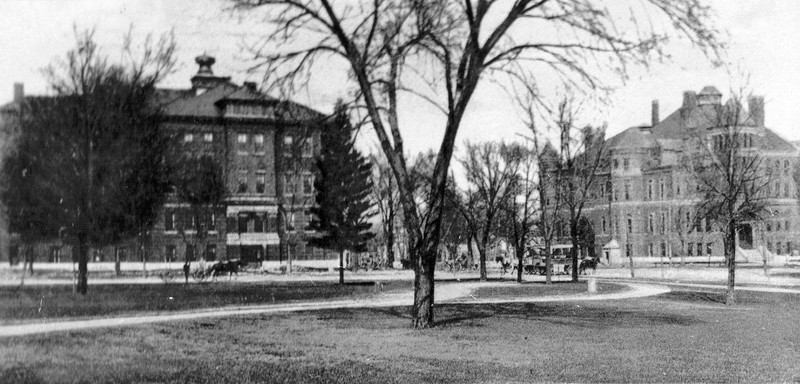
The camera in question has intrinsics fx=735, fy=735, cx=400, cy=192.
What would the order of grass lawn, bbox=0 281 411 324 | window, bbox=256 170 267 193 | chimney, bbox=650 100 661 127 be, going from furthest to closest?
chimney, bbox=650 100 661 127 → window, bbox=256 170 267 193 → grass lawn, bbox=0 281 411 324

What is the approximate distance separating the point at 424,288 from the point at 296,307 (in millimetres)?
5757

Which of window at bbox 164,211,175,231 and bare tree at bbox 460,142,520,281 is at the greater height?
bare tree at bbox 460,142,520,281

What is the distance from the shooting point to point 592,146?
1417 inches

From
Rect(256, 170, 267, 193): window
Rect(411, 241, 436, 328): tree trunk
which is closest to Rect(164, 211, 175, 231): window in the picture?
Rect(411, 241, 436, 328): tree trunk

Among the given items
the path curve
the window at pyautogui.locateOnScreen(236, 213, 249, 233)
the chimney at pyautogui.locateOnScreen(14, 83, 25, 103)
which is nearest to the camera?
the chimney at pyautogui.locateOnScreen(14, 83, 25, 103)

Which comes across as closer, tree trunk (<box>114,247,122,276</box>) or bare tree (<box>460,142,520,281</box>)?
tree trunk (<box>114,247,122,276</box>)

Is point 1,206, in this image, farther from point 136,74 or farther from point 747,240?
point 747,240

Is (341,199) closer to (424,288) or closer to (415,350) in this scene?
(424,288)

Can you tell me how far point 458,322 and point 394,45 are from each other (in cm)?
618

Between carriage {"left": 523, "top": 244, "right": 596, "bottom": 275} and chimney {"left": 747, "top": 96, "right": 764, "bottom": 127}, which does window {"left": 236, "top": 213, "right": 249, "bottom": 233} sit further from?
chimney {"left": 747, "top": 96, "right": 764, "bottom": 127}

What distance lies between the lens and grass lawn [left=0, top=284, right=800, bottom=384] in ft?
31.4

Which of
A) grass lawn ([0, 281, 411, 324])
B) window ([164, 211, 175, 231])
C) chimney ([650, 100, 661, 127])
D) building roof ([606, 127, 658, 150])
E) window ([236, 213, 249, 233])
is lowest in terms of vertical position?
grass lawn ([0, 281, 411, 324])

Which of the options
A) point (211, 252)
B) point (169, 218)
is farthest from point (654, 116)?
point (169, 218)

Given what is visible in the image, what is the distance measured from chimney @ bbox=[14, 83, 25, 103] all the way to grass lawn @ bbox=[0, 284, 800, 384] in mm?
2976
